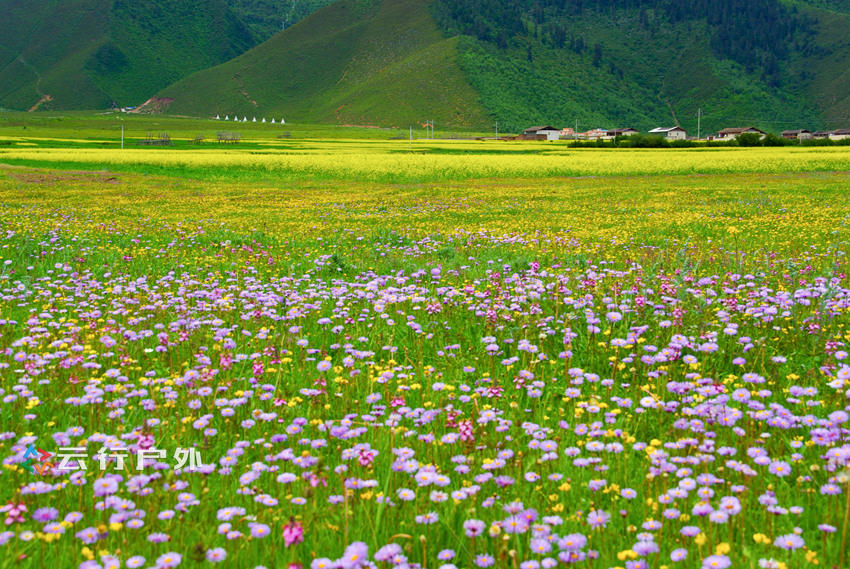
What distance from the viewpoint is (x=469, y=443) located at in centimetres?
342

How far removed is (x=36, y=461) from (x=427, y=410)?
2334mm

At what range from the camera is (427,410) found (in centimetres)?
388

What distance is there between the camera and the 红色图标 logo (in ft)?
10.2

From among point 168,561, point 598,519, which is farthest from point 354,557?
point 598,519

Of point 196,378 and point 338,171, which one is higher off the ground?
point 338,171

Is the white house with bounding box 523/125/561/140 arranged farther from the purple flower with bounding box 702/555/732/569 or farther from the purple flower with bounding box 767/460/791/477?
the purple flower with bounding box 702/555/732/569

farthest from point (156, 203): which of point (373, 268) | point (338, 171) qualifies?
point (338, 171)

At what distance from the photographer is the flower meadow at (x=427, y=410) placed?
103 inches

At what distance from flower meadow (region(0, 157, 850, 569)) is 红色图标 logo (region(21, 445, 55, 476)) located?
4cm

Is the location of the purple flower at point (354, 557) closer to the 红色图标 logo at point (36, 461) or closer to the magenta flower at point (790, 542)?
the magenta flower at point (790, 542)

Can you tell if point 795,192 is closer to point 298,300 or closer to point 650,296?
point 650,296

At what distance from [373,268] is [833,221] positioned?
12.2 meters

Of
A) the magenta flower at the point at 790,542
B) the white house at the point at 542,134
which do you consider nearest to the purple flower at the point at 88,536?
the magenta flower at the point at 790,542

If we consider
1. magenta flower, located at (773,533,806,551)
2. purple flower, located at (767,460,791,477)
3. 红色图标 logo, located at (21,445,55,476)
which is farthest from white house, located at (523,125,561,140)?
magenta flower, located at (773,533,806,551)
